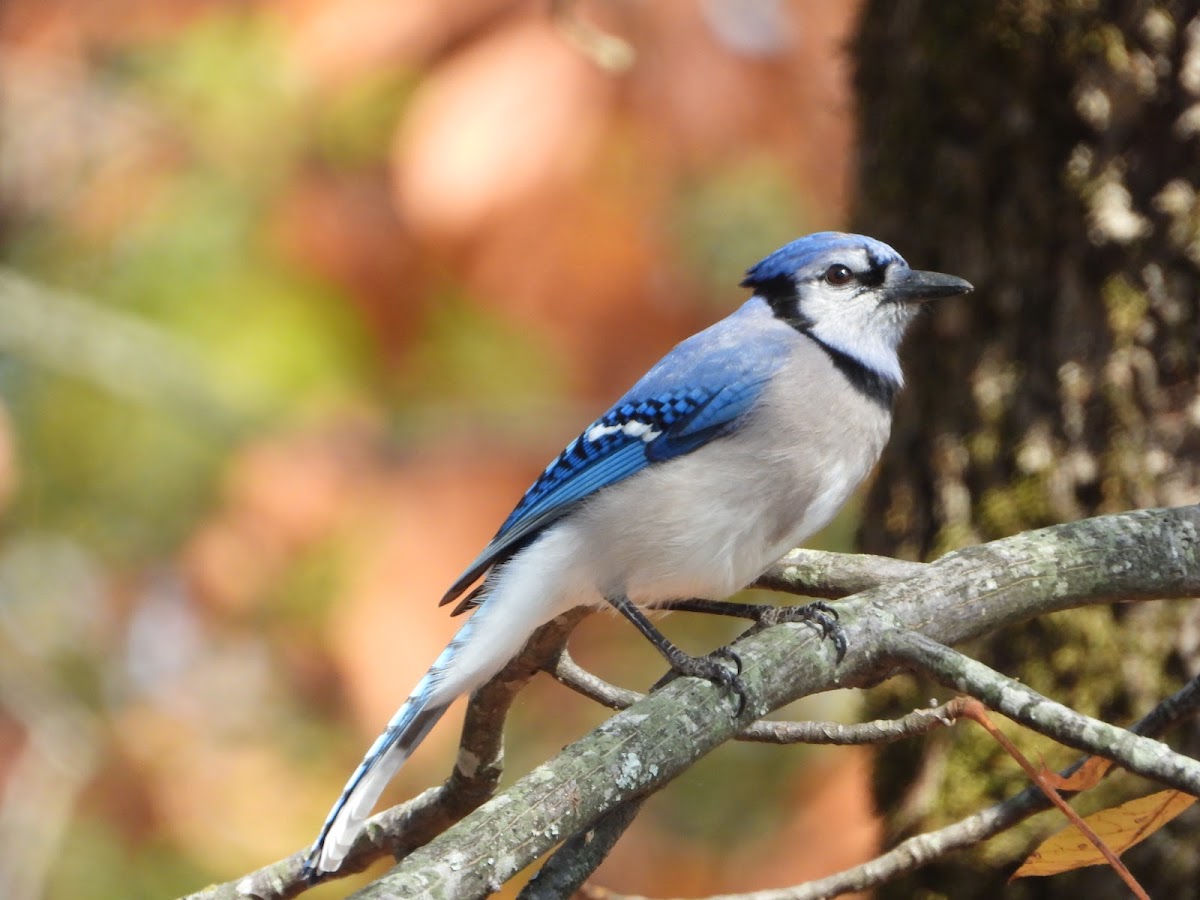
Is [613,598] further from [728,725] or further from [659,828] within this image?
[659,828]

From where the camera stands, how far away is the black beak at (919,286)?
2.25 m

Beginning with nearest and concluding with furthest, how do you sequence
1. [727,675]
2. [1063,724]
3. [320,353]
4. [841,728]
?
[1063,724]
[727,675]
[841,728]
[320,353]

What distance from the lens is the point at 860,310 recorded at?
94.3 inches

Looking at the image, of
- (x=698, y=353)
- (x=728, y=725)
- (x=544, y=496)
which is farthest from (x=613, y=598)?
(x=728, y=725)

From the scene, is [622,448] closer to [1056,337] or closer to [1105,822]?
[1056,337]

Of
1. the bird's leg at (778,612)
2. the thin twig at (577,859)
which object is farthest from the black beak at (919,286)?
the thin twig at (577,859)

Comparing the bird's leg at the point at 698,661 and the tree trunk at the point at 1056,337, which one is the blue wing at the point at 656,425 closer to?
the bird's leg at the point at 698,661

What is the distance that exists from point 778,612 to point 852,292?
26.5 inches

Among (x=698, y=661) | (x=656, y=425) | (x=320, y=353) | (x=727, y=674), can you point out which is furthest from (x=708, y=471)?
(x=320, y=353)

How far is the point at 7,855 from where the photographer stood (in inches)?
133

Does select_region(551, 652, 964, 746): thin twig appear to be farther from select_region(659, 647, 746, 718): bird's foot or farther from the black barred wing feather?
the black barred wing feather

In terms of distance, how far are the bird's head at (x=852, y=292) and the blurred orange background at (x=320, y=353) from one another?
56 centimetres

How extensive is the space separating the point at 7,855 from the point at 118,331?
1.44 meters

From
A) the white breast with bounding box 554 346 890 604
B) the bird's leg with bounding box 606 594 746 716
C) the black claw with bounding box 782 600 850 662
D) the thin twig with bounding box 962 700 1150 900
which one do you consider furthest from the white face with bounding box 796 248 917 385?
the thin twig with bounding box 962 700 1150 900
